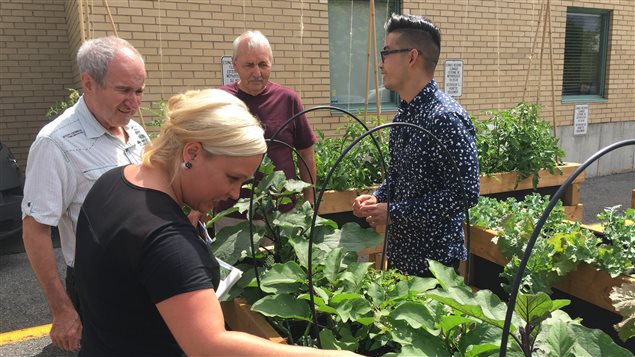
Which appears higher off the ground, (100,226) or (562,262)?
(100,226)

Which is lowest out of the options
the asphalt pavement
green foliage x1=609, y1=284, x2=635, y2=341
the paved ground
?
the asphalt pavement

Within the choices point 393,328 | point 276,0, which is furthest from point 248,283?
point 276,0

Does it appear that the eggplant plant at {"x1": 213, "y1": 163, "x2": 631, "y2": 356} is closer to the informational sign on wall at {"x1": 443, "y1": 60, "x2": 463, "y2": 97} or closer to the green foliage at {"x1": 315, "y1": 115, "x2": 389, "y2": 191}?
the green foliage at {"x1": 315, "y1": 115, "x2": 389, "y2": 191}

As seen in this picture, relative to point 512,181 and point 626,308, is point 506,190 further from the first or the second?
point 626,308

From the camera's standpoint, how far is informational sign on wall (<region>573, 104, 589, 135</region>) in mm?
8648

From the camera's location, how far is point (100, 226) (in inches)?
48.4

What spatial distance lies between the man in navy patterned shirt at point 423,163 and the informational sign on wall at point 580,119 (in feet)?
24.1

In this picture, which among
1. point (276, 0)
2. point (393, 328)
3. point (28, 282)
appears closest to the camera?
point (393, 328)

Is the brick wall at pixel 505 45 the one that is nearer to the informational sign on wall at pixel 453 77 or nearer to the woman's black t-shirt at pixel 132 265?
the informational sign on wall at pixel 453 77

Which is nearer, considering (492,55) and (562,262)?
(562,262)

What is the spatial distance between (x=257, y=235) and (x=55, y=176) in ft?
2.66

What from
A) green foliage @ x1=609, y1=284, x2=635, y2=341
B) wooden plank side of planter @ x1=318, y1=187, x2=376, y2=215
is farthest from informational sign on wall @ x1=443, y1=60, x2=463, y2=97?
green foliage @ x1=609, y1=284, x2=635, y2=341

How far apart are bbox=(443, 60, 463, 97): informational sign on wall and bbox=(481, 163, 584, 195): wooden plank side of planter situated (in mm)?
2558

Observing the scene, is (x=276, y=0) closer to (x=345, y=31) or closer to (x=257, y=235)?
(x=345, y=31)
